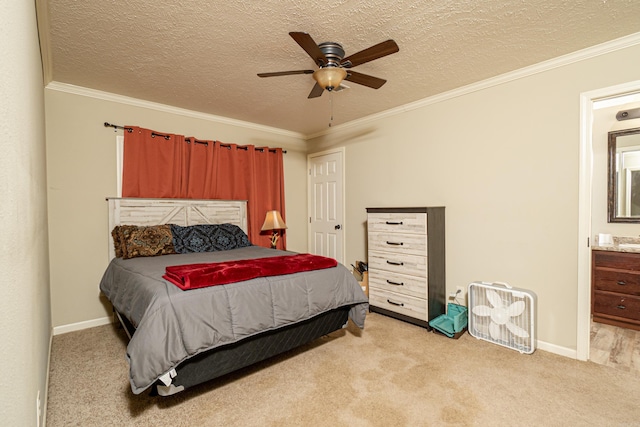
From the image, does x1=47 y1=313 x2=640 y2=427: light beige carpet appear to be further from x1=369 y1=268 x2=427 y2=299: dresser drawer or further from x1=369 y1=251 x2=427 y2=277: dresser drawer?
x1=369 y1=251 x2=427 y2=277: dresser drawer

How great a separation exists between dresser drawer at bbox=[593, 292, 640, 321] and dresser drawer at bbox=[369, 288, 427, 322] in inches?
74.1

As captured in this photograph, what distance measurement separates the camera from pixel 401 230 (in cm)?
323

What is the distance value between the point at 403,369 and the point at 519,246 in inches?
62.0

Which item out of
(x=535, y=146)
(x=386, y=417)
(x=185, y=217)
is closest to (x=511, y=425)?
(x=386, y=417)

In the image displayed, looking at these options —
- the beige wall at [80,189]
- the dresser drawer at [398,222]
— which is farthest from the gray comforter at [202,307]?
the dresser drawer at [398,222]

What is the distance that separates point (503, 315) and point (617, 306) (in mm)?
1427

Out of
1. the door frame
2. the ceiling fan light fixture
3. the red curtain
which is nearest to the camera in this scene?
the ceiling fan light fixture

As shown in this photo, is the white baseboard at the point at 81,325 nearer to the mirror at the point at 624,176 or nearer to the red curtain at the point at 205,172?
the red curtain at the point at 205,172

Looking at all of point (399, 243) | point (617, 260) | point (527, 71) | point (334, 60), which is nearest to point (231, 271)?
point (334, 60)

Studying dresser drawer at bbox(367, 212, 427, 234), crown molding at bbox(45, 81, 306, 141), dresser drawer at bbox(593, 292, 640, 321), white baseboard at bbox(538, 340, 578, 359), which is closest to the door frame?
white baseboard at bbox(538, 340, 578, 359)

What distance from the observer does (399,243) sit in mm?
3254

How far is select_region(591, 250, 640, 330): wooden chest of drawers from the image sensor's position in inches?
118

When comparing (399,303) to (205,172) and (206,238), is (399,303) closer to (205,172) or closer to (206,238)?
(206,238)

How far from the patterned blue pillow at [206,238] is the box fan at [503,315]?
2.60m
